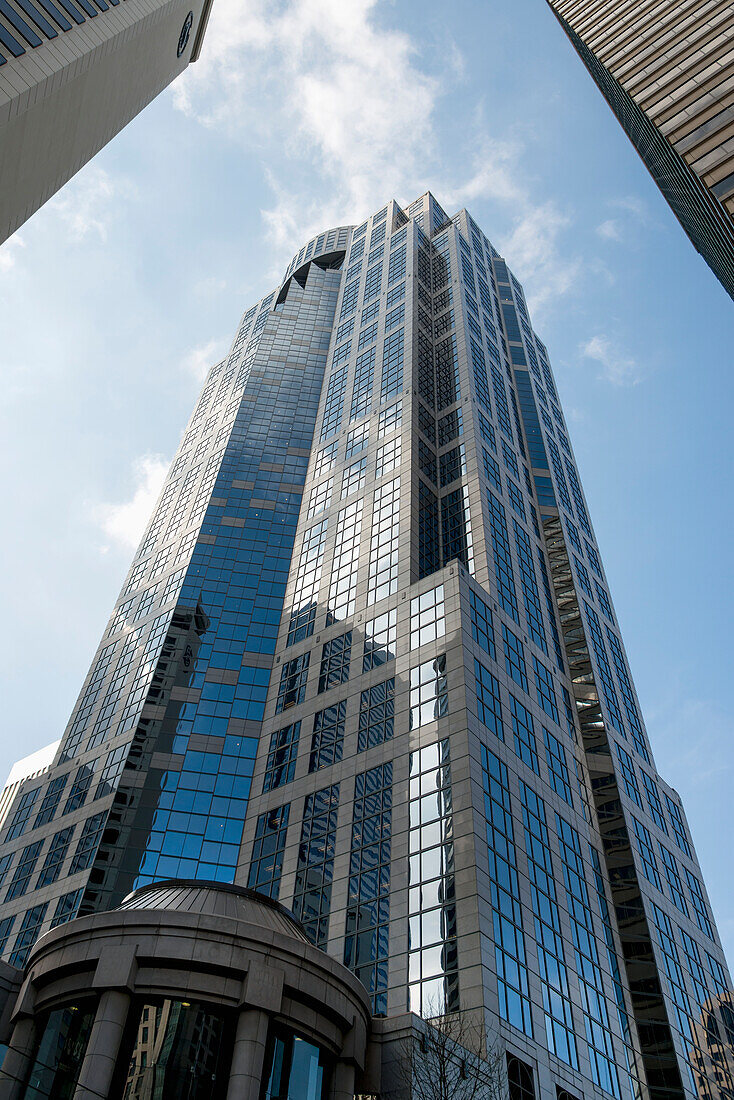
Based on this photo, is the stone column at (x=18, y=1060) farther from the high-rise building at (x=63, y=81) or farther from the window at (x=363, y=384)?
the window at (x=363, y=384)

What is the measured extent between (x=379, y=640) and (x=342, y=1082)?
36.5 meters

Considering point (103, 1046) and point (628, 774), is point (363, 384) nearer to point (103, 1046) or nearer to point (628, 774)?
point (628, 774)

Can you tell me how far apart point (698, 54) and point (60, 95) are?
4288cm

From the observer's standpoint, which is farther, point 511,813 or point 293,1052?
point 511,813

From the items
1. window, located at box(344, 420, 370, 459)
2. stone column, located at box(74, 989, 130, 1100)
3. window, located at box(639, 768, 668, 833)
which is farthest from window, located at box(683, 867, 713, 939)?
stone column, located at box(74, 989, 130, 1100)

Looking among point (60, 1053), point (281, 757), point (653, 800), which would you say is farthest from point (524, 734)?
point (60, 1053)

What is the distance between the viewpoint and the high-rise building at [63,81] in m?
51.8

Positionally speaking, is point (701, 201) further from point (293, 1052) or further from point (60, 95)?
point (293, 1052)

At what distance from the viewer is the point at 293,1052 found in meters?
34.8

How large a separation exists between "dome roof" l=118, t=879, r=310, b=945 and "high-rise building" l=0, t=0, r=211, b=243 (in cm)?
4505

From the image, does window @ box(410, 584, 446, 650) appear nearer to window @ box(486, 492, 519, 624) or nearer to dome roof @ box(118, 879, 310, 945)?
window @ box(486, 492, 519, 624)

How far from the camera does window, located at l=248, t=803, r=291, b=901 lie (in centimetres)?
6172

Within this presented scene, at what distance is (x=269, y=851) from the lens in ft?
210

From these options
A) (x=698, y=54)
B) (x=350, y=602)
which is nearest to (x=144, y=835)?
(x=350, y=602)
